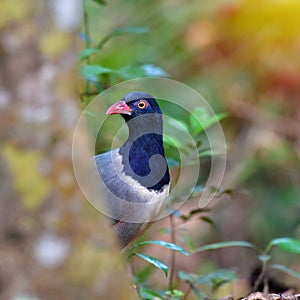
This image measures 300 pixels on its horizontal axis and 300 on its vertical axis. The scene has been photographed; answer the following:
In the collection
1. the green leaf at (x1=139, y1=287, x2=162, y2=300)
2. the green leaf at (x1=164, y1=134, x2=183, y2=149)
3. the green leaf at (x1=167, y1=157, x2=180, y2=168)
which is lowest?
the green leaf at (x1=139, y1=287, x2=162, y2=300)

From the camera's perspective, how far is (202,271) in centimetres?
703

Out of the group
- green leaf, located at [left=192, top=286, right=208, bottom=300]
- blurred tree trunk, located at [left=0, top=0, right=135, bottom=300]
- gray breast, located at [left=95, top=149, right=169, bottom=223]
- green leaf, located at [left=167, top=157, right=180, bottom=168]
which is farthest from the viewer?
green leaf, located at [left=167, top=157, right=180, bottom=168]

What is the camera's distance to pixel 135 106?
4.06m

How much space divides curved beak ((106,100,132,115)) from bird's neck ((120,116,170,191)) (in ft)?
0.40

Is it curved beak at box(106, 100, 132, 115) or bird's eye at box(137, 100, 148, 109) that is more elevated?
curved beak at box(106, 100, 132, 115)

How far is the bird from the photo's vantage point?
3.84 meters

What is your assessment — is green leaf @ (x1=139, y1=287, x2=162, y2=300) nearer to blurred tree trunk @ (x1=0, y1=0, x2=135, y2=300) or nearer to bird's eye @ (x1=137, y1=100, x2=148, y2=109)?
bird's eye @ (x1=137, y1=100, x2=148, y2=109)

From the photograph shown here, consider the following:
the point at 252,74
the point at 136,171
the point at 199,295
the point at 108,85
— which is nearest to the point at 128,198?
the point at 136,171

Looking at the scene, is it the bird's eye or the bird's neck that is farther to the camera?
the bird's eye

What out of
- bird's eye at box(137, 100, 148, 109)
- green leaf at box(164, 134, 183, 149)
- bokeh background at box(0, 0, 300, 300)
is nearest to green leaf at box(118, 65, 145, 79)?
bokeh background at box(0, 0, 300, 300)

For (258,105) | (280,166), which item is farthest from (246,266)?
(258,105)

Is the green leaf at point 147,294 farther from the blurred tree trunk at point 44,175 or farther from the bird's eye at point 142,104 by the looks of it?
the blurred tree trunk at point 44,175

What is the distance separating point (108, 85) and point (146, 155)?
21.6 inches

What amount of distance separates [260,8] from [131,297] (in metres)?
7.01
